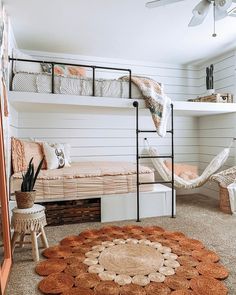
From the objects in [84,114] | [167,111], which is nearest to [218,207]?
[167,111]

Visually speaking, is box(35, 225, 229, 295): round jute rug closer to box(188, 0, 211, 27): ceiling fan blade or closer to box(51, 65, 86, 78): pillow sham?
box(188, 0, 211, 27): ceiling fan blade

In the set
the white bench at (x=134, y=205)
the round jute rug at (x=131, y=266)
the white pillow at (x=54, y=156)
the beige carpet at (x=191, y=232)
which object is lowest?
the beige carpet at (x=191, y=232)

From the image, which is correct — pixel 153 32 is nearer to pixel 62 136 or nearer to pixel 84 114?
pixel 84 114

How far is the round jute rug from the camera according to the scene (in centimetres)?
181

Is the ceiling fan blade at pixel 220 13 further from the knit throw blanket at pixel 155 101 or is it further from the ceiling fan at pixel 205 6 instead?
the knit throw blanket at pixel 155 101

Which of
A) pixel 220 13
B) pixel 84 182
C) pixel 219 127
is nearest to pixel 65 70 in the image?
pixel 84 182

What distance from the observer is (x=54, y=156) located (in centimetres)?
363

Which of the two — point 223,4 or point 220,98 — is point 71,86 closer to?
point 223,4

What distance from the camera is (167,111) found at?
11.7 ft

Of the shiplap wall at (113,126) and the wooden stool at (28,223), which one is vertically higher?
the shiplap wall at (113,126)

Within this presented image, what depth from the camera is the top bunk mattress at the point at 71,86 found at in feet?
10.2

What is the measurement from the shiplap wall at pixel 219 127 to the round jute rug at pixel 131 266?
7.44 feet

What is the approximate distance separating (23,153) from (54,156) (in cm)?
40

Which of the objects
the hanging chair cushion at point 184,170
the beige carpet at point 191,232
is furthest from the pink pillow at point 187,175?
the beige carpet at point 191,232
